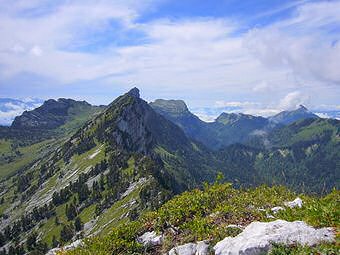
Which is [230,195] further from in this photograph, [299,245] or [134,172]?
[134,172]

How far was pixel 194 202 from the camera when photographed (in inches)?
947

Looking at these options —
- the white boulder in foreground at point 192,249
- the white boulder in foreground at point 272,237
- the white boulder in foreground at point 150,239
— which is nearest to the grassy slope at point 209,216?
the white boulder in foreground at point 150,239

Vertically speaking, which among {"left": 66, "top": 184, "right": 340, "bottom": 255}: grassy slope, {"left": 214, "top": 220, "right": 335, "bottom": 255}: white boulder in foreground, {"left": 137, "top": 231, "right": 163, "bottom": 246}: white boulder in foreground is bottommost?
{"left": 137, "top": 231, "right": 163, "bottom": 246}: white boulder in foreground

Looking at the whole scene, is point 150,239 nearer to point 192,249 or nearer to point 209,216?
point 192,249

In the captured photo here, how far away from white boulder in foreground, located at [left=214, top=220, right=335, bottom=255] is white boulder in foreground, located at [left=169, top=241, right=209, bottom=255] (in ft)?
3.50

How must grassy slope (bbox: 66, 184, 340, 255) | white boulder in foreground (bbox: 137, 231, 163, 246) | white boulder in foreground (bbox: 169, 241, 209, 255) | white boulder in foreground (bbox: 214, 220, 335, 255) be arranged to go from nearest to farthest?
white boulder in foreground (bbox: 214, 220, 335, 255) < white boulder in foreground (bbox: 169, 241, 209, 255) < grassy slope (bbox: 66, 184, 340, 255) < white boulder in foreground (bbox: 137, 231, 163, 246)

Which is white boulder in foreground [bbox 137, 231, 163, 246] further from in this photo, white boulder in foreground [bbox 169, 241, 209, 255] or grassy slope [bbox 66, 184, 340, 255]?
white boulder in foreground [bbox 169, 241, 209, 255]

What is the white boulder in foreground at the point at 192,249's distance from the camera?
18281mm

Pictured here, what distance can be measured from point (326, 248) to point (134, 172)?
17309cm

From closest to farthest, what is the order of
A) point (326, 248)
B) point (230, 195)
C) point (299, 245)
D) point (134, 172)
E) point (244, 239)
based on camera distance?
1. point (326, 248)
2. point (299, 245)
3. point (244, 239)
4. point (230, 195)
5. point (134, 172)

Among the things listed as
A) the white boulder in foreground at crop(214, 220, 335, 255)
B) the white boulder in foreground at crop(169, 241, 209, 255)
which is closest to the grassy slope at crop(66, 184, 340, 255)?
the white boulder in foreground at crop(169, 241, 209, 255)

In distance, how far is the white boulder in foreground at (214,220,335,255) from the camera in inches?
613

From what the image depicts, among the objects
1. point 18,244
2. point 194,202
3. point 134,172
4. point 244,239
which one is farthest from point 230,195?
point 18,244

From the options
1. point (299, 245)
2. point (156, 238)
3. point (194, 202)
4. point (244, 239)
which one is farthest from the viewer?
point (194, 202)
